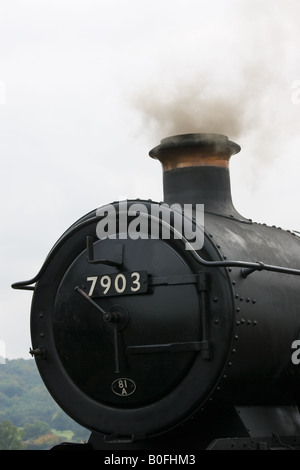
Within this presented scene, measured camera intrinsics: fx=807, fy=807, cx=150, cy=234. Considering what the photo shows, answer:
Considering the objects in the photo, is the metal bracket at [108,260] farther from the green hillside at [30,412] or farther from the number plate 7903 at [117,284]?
the green hillside at [30,412]

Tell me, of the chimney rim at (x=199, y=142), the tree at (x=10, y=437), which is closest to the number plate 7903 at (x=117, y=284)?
the chimney rim at (x=199, y=142)

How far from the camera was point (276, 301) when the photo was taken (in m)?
6.01

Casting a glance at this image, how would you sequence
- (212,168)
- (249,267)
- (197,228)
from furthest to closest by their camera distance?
(212,168) → (197,228) → (249,267)

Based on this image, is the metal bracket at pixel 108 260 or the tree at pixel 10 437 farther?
the tree at pixel 10 437

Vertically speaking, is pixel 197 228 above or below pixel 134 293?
above

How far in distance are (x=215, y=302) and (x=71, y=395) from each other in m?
1.51

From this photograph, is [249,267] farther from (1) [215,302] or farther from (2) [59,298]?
(2) [59,298]

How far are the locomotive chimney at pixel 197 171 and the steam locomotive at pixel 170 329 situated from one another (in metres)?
0.23

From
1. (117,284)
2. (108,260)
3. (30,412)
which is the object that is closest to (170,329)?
(117,284)

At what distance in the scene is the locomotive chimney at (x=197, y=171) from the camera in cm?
679

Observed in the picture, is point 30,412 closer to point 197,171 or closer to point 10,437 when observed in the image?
point 10,437

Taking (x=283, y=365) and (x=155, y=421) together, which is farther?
(x=283, y=365)

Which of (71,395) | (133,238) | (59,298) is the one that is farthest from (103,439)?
(133,238)

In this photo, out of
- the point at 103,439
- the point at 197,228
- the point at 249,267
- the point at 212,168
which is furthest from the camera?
the point at 212,168
